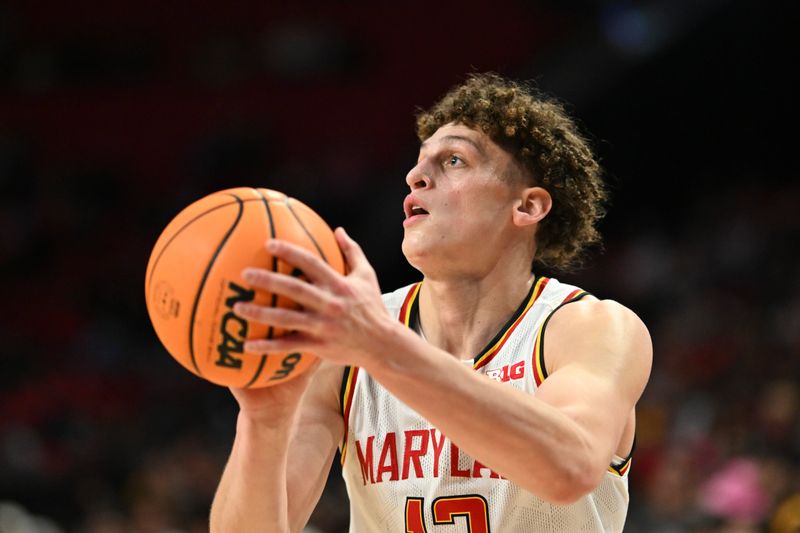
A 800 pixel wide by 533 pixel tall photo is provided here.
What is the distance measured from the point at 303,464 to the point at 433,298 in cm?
76

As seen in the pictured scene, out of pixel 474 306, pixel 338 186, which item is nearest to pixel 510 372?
pixel 474 306

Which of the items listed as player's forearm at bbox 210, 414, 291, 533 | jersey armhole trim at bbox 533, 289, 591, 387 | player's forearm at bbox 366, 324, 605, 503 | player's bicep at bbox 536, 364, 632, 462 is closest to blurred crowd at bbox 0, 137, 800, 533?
jersey armhole trim at bbox 533, 289, 591, 387

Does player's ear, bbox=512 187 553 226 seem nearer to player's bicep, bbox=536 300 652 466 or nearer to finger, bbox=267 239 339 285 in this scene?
player's bicep, bbox=536 300 652 466

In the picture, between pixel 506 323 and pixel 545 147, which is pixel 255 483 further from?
pixel 545 147

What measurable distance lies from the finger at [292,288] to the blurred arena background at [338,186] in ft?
16.2

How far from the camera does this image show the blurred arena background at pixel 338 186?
8.69 metres

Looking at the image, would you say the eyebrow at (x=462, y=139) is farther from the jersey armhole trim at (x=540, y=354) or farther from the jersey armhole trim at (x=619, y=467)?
the jersey armhole trim at (x=619, y=467)

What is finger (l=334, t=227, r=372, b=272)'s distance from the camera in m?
2.51

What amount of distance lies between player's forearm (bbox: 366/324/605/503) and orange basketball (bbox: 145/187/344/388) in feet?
0.95

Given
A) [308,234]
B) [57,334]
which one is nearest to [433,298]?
[308,234]

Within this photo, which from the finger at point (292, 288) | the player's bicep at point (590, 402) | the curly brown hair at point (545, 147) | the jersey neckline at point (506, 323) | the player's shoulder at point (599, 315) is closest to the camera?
the finger at point (292, 288)

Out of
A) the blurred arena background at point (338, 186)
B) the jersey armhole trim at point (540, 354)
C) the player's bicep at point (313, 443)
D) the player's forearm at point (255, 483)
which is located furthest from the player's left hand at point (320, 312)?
the blurred arena background at point (338, 186)

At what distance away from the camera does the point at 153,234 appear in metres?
13.8

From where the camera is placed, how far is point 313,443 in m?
3.57
